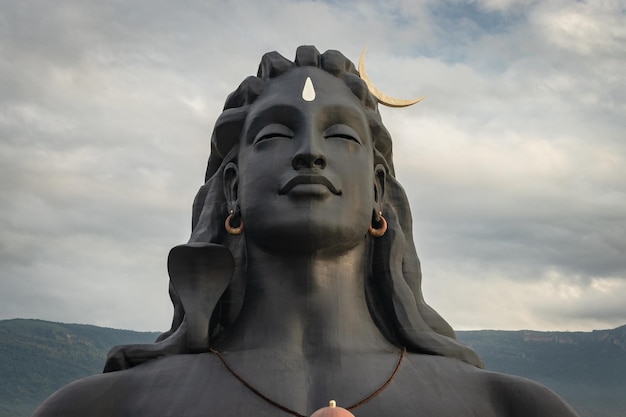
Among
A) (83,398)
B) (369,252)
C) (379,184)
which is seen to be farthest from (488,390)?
(83,398)

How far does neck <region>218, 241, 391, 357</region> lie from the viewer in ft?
32.9

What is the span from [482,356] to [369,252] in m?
45.4

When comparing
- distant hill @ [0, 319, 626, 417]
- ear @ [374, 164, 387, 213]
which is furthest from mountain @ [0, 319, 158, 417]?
ear @ [374, 164, 387, 213]

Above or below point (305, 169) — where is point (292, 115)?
above

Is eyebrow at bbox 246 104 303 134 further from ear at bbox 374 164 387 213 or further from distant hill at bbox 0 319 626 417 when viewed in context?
distant hill at bbox 0 319 626 417

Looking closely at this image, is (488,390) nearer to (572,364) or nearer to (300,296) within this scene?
(300,296)

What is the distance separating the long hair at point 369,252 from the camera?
408 inches

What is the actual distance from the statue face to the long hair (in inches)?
13.2

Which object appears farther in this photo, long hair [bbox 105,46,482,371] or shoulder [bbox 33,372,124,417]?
A: long hair [bbox 105,46,482,371]

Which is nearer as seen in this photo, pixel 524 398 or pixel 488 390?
pixel 524 398

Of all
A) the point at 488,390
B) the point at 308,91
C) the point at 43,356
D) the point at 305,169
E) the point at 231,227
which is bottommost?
→ the point at 488,390

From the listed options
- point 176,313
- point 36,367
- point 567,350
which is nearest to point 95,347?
point 36,367

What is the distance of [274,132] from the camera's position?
1067 cm

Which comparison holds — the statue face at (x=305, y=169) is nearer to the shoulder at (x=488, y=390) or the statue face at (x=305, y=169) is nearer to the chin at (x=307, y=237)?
the chin at (x=307, y=237)
